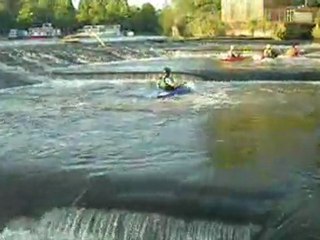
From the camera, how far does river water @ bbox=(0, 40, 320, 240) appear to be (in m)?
11.4

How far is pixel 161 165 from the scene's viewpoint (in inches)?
581

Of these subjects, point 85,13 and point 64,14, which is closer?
point 64,14

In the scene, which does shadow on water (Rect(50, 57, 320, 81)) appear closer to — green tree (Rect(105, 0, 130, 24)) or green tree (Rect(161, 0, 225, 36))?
green tree (Rect(161, 0, 225, 36))

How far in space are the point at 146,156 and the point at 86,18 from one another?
11422cm

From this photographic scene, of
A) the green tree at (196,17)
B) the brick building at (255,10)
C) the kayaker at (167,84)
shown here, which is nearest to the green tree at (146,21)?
the green tree at (196,17)

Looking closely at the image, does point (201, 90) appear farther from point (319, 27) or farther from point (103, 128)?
point (319, 27)

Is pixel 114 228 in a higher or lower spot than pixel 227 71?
higher

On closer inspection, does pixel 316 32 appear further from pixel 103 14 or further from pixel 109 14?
pixel 103 14

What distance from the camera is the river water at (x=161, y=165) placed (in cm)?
1141

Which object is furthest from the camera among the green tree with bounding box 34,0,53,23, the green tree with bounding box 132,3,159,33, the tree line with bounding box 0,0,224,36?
the green tree with bounding box 132,3,159,33

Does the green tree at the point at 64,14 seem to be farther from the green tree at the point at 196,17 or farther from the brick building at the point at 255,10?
the brick building at the point at 255,10

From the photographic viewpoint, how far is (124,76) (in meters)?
34.6

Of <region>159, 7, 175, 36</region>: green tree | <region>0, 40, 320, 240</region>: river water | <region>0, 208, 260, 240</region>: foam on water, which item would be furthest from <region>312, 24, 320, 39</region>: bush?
<region>0, 208, 260, 240</region>: foam on water

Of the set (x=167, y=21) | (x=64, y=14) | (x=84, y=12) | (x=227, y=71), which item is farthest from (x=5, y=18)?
(x=227, y=71)
